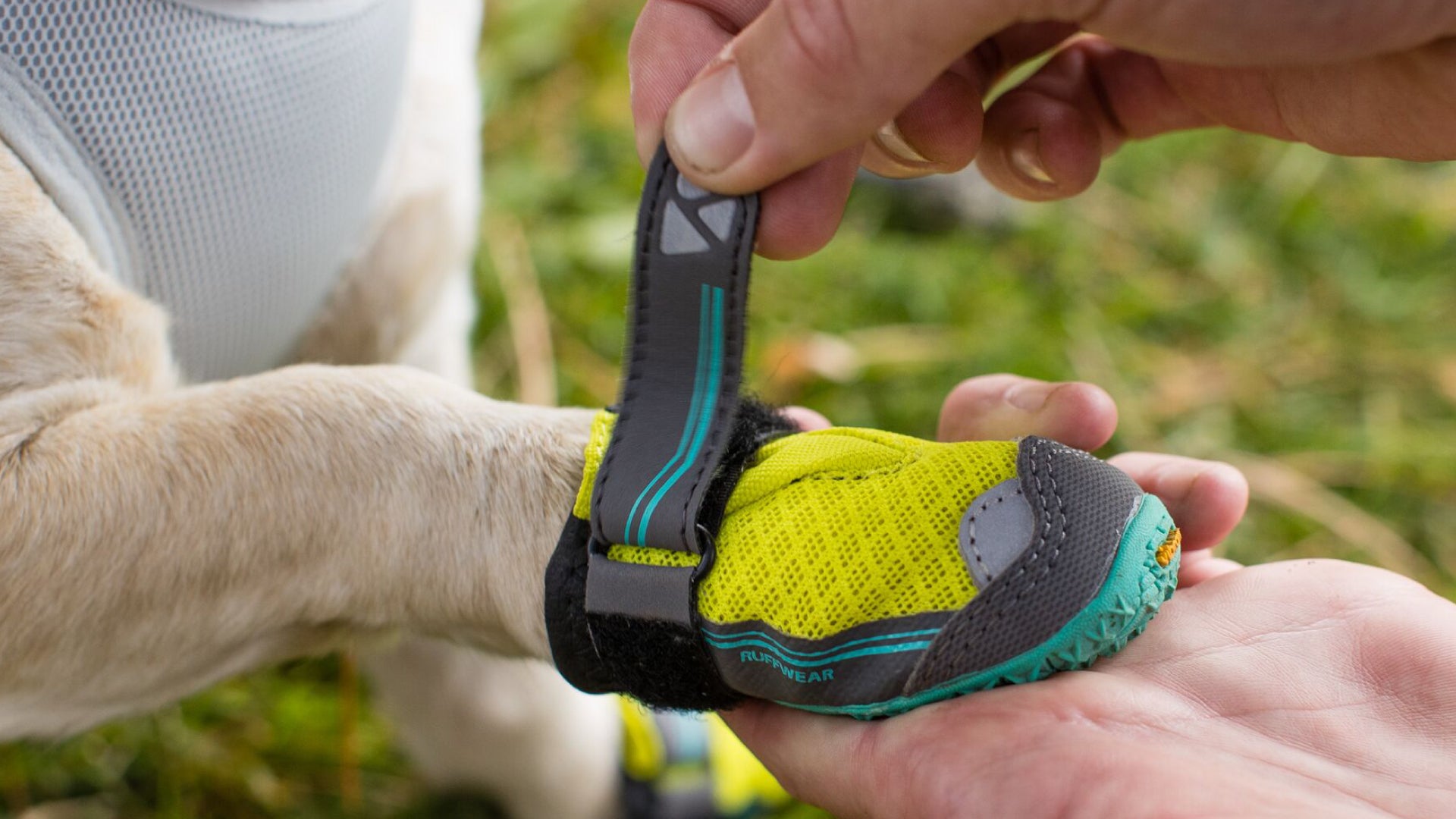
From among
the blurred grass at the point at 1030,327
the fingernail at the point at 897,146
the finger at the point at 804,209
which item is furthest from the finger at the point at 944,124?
the blurred grass at the point at 1030,327

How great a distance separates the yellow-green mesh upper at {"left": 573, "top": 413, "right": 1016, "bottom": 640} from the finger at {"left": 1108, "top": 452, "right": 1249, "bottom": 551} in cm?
24

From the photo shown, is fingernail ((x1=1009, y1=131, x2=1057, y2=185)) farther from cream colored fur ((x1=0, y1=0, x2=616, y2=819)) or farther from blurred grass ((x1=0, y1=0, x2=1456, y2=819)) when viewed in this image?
blurred grass ((x1=0, y1=0, x2=1456, y2=819))

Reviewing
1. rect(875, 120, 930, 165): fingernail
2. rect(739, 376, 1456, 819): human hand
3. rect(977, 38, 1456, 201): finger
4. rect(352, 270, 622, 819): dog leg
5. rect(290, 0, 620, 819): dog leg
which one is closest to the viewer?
rect(739, 376, 1456, 819): human hand

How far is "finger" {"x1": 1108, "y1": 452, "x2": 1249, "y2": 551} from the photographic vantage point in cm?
104

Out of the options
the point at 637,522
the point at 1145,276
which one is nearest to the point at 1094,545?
the point at 637,522

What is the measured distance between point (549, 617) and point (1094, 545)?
0.40 meters

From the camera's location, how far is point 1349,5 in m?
0.75

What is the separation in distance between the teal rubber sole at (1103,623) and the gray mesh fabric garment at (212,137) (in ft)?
2.37

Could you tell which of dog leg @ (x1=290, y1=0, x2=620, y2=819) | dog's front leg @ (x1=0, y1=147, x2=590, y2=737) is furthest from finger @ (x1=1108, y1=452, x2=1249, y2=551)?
dog leg @ (x1=290, y1=0, x2=620, y2=819)

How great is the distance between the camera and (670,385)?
914 mm

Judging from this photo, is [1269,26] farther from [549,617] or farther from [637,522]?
[549,617]

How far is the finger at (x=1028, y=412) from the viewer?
1.04 meters

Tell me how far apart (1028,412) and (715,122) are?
42 centimetres

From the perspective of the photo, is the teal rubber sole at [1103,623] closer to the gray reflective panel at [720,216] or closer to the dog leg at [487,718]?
the gray reflective panel at [720,216]
